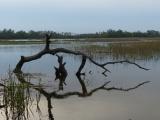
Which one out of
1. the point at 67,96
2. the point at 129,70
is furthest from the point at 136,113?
the point at 129,70

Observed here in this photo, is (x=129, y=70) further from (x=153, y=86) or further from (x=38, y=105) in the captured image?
(x=38, y=105)

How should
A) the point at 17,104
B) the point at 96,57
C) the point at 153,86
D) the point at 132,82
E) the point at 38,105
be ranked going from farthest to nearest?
the point at 96,57 → the point at 132,82 → the point at 153,86 → the point at 38,105 → the point at 17,104

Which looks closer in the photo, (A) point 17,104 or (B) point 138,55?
(A) point 17,104

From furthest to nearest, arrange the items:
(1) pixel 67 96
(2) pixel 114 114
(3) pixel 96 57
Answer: (3) pixel 96 57 → (1) pixel 67 96 → (2) pixel 114 114

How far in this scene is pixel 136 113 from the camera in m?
8.31

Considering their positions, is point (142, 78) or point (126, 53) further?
point (126, 53)

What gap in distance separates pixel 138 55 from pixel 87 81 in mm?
8389

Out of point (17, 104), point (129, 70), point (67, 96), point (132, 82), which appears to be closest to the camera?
point (17, 104)

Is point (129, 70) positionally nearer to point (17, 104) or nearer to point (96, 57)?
point (96, 57)

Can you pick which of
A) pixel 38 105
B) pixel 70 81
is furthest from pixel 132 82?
pixel 38 105

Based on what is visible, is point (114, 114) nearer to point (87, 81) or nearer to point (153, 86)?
point (153, 86)

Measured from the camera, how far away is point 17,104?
726 cm

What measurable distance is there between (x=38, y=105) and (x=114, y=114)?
1.67m

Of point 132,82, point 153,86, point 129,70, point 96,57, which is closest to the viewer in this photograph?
point 153,86
